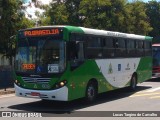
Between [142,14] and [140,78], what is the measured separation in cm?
1824

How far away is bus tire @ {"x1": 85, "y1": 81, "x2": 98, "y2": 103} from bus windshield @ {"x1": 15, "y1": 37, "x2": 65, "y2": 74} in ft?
6.21

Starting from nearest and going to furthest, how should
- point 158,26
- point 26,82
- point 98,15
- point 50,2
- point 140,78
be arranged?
point 26,82 → point 140,78 → point 98,15 → point 50,2 → point 158,26

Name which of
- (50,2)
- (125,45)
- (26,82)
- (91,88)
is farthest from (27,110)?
(50,2)

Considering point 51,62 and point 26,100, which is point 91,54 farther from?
point 26,100

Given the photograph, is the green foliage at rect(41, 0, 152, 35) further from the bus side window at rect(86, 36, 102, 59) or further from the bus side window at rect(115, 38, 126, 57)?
the bus side window at rect(86, 36, 102, 59)

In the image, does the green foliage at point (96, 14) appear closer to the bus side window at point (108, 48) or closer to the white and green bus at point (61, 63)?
the bus side window at point (108, 48)

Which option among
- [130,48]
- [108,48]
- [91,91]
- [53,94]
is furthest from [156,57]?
[53,94]

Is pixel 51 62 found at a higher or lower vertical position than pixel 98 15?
lower

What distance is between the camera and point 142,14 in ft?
119

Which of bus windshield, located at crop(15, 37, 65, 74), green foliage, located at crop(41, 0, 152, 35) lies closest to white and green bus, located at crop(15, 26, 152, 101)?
bus windshield, located at crop(15, 37, 65, 74)

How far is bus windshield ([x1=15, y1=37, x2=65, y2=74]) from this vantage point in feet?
39.5

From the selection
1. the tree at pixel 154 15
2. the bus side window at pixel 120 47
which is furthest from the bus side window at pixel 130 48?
the tree at pixel 154 15

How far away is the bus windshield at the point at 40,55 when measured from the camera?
12055 millimetres

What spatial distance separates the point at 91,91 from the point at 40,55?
258 centimetres
